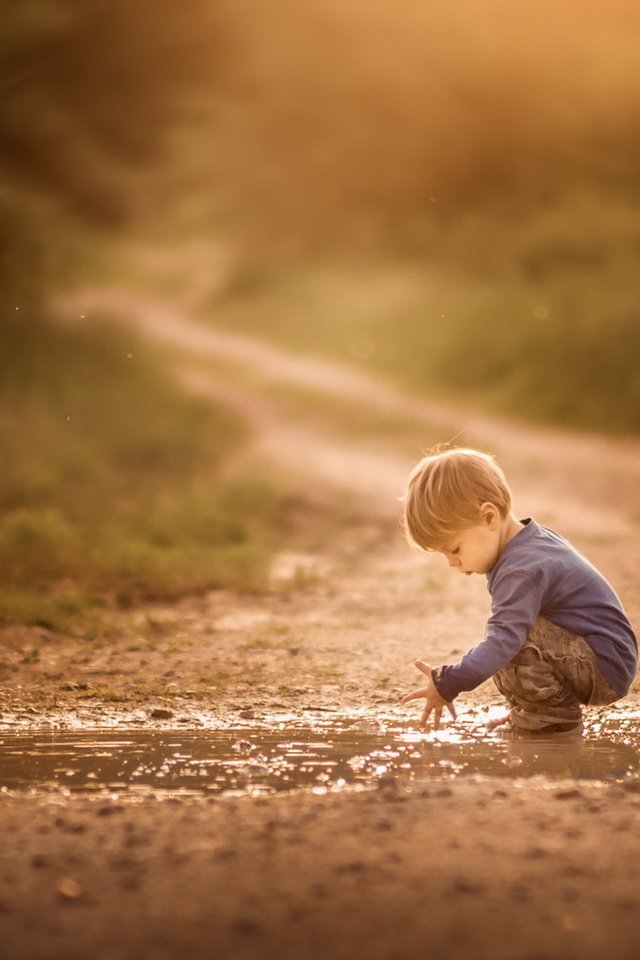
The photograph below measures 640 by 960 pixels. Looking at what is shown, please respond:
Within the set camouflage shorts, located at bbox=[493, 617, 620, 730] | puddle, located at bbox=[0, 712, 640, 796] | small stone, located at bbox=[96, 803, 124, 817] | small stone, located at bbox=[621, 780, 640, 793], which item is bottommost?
small stone, located at bbox=[96, 803, 124, 817]

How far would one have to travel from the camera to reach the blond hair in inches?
134

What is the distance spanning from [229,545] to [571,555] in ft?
16.4

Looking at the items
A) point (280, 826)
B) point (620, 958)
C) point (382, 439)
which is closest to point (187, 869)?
point (280, 826)

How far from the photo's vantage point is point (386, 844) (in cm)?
239

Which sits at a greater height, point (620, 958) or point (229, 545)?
point (229, 545)

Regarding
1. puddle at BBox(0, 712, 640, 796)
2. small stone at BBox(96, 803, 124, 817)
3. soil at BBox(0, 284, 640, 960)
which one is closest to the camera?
soil at BBox(0, 284, 640, 960)

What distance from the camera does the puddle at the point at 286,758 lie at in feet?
9.86

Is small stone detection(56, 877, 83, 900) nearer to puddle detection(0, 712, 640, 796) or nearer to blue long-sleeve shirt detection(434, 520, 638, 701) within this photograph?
puddle detection(0, 712, 640, 796)

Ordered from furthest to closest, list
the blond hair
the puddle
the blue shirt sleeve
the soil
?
the blond hair < the blue shirt sleeve < the puddle < the soil

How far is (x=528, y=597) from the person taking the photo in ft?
11.0

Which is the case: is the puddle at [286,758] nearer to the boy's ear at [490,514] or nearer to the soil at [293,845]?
the soil at [293,845]

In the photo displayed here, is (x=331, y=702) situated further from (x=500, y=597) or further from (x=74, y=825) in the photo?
(x=74, y=825)

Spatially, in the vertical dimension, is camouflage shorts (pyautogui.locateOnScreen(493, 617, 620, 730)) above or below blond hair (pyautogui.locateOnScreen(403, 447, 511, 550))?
below

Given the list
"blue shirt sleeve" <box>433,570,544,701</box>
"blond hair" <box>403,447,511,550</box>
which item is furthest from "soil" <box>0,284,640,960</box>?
"blond hair" <box>403,447,511,550</box>
